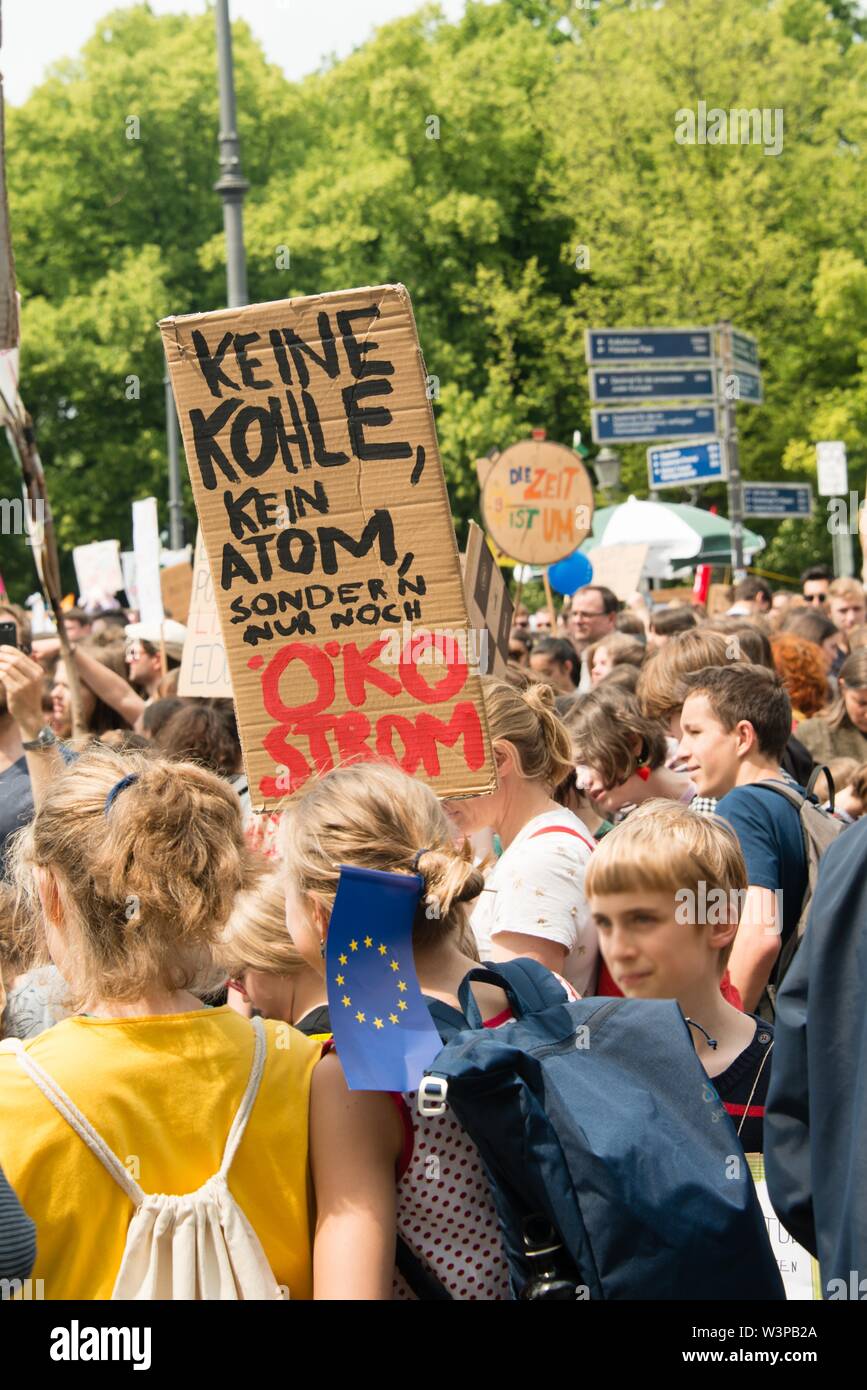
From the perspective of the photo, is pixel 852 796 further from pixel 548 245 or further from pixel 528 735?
pixel 548 245

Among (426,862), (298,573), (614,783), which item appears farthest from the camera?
(614,783)

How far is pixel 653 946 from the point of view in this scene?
132 inches

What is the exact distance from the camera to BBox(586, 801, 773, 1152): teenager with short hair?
10.9 feet

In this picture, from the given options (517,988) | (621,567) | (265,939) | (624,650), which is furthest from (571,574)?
(517,988)

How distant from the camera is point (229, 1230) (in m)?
2.26

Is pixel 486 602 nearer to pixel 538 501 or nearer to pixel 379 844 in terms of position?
pixel 379 844

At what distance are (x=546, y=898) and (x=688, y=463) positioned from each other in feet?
37.9

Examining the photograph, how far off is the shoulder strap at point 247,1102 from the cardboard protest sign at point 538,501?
743 cm

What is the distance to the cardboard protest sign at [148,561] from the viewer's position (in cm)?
853

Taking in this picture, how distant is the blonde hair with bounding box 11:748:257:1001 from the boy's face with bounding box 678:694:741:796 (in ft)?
7.64

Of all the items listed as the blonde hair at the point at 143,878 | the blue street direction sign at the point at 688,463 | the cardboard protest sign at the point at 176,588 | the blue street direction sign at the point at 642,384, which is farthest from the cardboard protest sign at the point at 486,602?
the blue street direction sign at the point at 688,463

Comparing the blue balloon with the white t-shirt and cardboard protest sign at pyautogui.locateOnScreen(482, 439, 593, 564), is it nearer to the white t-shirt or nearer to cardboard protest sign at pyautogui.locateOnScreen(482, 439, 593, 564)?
cardboard protest sign at pyautogui.locateOnScreen(482, 439, 593, 564)
